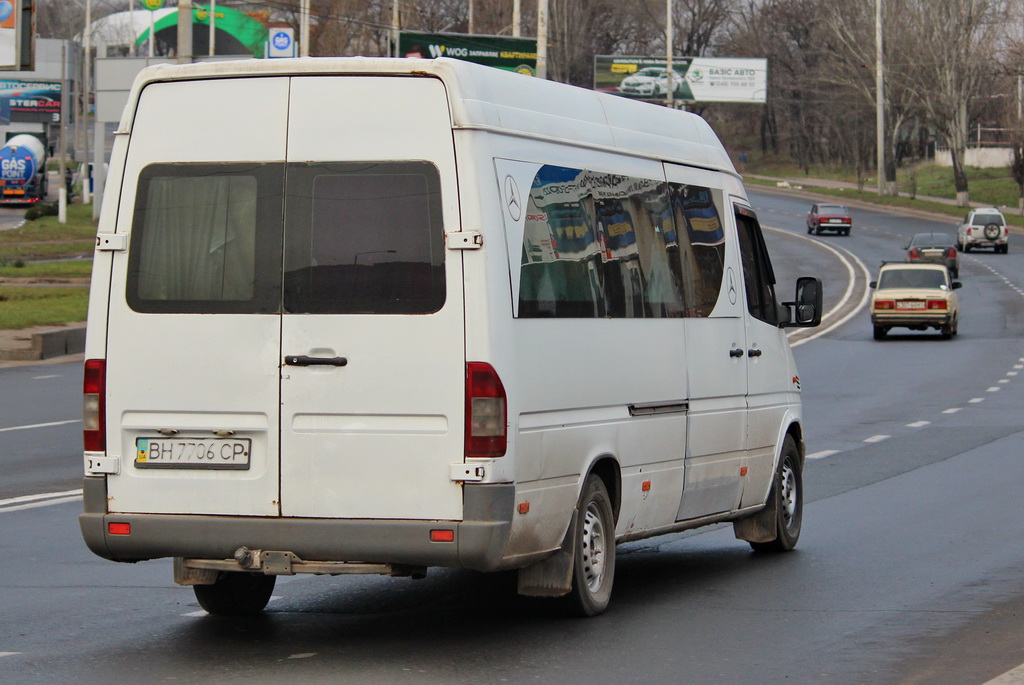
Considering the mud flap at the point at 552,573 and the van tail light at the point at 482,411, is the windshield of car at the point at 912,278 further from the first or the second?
the van tail light at the point at 482,411

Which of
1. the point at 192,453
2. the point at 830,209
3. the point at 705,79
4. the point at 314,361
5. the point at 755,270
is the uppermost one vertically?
the point at 705,79

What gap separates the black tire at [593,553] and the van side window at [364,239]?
148cm

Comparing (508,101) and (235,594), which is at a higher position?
(508,101)

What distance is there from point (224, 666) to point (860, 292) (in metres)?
45.3

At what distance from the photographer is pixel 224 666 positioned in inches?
275

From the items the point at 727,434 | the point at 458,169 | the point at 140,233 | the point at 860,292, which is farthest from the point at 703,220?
the point at 860,292

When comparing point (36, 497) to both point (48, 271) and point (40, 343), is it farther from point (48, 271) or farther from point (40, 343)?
point (48, 271)

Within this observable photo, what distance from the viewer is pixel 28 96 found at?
347ft

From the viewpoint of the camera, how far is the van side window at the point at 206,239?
7.21 metres

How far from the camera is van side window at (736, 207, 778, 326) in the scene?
10180 mm

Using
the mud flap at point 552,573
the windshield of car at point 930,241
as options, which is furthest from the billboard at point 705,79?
the mud flap at point 552,573

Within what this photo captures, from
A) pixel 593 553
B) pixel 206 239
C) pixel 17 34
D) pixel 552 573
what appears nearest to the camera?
pixel 206 239

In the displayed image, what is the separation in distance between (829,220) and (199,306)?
226 ft

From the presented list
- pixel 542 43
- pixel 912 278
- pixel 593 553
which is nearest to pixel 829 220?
pixel 542 43
